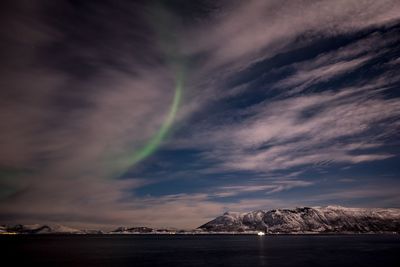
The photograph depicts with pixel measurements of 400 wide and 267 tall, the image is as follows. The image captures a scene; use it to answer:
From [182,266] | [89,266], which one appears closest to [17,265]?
[89,266]

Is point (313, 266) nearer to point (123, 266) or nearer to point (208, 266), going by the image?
point (208, 266)

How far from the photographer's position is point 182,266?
96688mm

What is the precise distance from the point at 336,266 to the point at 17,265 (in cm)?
10175

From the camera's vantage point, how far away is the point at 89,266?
3787 inches

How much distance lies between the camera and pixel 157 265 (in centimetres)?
9988

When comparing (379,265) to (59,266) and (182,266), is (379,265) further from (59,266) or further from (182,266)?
(59,266)

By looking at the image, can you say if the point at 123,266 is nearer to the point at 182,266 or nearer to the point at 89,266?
the point at 89,266

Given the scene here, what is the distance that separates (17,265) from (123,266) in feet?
114

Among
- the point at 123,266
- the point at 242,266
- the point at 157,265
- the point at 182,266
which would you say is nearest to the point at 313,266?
the point at 242,266

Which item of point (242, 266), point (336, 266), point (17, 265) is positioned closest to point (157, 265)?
point (242, 266)

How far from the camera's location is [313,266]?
9462 cm

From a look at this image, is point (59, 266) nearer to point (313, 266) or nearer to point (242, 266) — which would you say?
point (242, 266)

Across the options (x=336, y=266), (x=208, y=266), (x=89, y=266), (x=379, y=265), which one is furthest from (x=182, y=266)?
(x=379, y=265)

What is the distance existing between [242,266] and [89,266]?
159 ft
